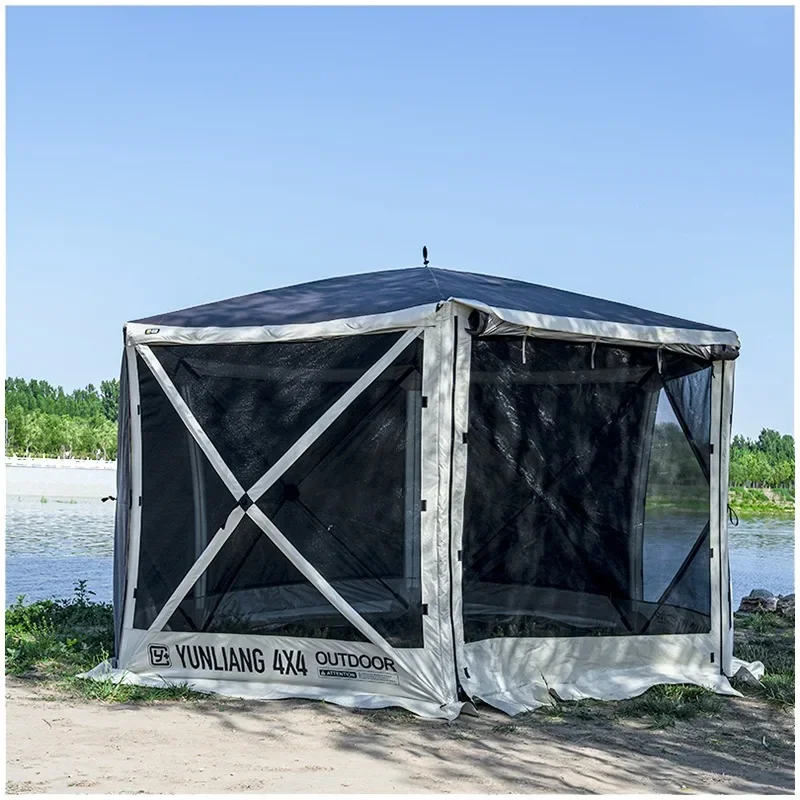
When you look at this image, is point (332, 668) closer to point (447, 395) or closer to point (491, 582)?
point (491, 582)

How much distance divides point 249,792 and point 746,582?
12.3m

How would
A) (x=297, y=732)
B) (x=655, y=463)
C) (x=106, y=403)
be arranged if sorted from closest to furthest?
(x=297, y=732) → (x=655, y=463) → (x=106, y=403)

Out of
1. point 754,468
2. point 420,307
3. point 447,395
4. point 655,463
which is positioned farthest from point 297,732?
point 754,468

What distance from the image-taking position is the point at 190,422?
6160 mm

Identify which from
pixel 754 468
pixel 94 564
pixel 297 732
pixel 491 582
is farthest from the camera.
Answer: pixel 754 468

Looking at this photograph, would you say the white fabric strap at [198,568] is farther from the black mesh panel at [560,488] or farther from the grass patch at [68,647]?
the black mesh panel at [560,488]

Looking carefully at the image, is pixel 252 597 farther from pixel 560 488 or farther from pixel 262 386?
pixel 560 488

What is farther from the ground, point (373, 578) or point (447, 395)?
point (447, 395)

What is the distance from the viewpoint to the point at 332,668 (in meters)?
5.78

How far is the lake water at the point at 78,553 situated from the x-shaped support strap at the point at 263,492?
4.56 m

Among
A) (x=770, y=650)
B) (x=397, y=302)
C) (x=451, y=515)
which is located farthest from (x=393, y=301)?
(x=770, y=650)

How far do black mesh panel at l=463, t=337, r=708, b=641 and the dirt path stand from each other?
A: 0.85 metres

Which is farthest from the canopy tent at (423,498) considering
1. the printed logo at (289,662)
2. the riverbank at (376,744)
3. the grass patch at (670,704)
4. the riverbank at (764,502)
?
the riverbank at (764,502)

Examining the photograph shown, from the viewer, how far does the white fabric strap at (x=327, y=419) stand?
5.75 metres
